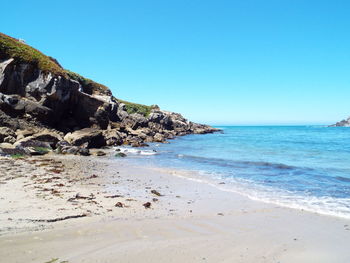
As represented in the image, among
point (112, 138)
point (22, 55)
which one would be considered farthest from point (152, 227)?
point (22, 55)

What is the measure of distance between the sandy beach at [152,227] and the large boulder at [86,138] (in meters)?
A: 15.4

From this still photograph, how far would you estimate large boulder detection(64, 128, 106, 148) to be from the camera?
2555 cm

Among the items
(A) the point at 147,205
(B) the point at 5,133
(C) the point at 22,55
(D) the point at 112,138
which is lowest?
(A) the point at 147,205

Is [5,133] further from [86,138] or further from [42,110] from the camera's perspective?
[86,138]

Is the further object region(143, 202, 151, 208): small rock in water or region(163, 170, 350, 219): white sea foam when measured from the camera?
region(163, 170, 350, 219): white sea foam

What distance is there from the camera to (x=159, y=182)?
12367 mm

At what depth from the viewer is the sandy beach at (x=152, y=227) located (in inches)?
186

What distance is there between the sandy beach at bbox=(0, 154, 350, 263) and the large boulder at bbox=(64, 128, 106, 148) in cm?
1543

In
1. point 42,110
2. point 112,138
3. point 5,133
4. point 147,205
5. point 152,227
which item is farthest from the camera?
point 112,138

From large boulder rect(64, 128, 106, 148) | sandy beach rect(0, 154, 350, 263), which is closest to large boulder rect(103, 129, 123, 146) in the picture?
large boulder rect(64, 128, 106, 148)

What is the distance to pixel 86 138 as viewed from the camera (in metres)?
26.7

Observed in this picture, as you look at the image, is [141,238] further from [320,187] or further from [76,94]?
[76,94]

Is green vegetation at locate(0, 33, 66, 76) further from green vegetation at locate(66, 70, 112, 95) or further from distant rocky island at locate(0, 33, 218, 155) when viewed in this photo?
green vegetation at locate(66, 70, 112, 95)

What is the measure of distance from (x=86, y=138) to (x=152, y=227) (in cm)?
2242
